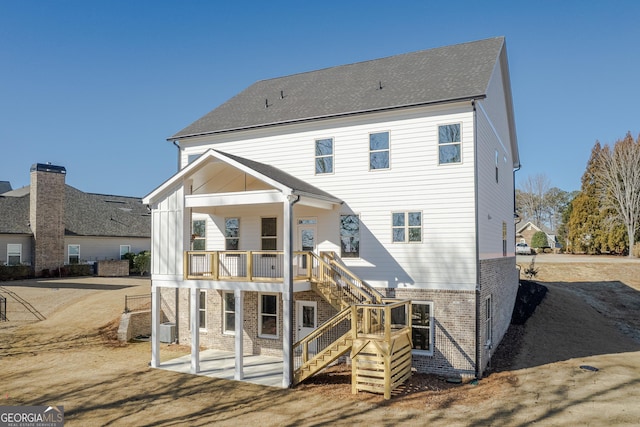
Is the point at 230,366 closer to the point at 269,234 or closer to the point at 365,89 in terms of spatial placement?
the point at 269,234

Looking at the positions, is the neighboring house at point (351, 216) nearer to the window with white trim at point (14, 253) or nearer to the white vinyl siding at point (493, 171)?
the white vinyl siding at point (493, 171)

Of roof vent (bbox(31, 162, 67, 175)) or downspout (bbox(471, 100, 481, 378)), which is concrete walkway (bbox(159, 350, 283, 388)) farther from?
roof vent (bbox(31, 162, 67, 175))

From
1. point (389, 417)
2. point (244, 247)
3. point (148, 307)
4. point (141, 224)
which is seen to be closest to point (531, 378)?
point (389, 417)

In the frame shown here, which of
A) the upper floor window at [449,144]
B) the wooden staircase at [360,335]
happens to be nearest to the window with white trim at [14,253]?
the wooden staircase at [360,335]

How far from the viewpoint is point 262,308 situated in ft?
58.9

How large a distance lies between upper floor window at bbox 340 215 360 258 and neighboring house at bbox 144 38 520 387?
0.05m

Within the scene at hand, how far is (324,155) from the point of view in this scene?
678 inches

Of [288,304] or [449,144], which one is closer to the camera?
[288,304]

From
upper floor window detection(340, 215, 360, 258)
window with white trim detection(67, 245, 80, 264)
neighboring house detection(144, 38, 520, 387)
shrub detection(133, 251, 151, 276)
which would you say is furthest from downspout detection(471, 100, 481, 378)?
window with white trim detection(67, 245, 80, 264)

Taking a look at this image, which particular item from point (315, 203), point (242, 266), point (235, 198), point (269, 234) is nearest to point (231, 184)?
point (269, 234)

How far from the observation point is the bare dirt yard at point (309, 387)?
11.4 m

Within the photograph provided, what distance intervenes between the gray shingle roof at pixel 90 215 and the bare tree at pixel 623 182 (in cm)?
4709

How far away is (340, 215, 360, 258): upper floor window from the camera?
53.3ft

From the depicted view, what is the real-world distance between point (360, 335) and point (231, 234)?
25.3 feet
